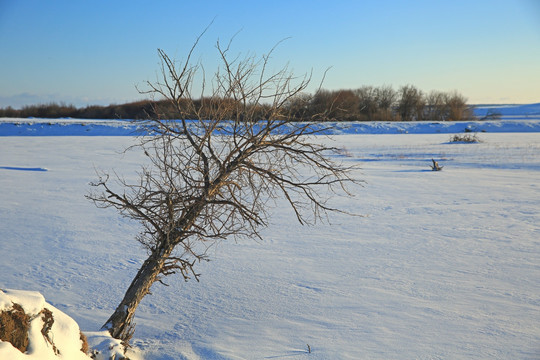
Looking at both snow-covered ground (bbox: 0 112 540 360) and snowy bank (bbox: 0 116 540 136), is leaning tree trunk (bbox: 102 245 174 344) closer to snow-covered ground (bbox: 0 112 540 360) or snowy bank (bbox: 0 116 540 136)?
snow-covered ground (bbox: 0 112 540 360)

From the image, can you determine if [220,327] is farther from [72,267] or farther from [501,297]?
[501,297]

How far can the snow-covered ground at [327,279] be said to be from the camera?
15.5 feet

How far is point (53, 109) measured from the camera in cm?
4288

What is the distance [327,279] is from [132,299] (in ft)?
8.92

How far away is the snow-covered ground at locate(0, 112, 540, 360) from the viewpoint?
473 centimetres

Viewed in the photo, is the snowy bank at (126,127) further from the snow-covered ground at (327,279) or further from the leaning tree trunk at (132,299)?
the leaning tree trunk at (132,299)

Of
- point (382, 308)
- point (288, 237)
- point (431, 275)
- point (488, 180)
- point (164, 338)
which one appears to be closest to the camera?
point (164, 338)

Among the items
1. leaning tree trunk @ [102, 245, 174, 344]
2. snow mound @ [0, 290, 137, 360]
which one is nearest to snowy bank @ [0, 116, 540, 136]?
leaning tree trunk @ [102, 245, 174, 344]

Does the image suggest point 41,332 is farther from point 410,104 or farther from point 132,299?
point 410,104

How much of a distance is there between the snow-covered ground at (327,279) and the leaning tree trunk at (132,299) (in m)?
0.34

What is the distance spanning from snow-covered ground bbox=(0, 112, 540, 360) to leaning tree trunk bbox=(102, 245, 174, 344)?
344 mm

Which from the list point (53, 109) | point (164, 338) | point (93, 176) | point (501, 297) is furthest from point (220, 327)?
point (53, 109)

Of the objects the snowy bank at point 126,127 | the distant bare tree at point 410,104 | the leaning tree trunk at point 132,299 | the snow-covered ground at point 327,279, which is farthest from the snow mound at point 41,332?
the distant bare tree at point 410,104

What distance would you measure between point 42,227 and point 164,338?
4.69m
